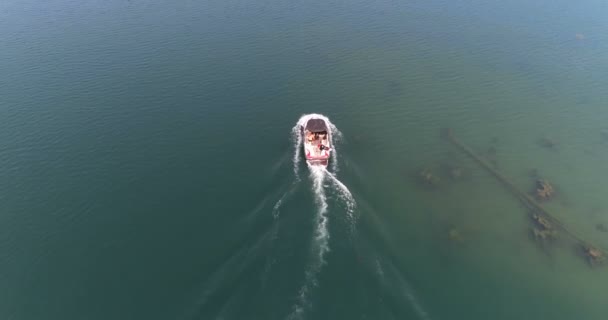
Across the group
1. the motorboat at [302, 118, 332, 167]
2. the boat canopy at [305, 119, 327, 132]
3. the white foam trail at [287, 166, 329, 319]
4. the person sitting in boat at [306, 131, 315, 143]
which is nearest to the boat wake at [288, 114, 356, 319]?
the white foam trail at [287, 166, 329, 319]

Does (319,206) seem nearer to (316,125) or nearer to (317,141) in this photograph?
(317,141)

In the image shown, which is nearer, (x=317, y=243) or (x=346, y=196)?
(x=317, y=243)

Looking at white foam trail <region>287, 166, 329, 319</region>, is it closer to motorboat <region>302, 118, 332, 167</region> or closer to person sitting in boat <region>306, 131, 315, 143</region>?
motorboat <region>302, 118, 332, 167</region>

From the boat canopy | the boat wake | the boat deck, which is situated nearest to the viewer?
the boat wake

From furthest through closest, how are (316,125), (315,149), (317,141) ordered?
(316,125), (317,141), (315,149)

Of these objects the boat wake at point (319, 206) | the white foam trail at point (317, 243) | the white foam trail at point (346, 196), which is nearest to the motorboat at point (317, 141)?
the boat wake at point (319, 206)

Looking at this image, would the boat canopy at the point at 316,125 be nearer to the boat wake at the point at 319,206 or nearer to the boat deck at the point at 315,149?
the boat wake at the point at 319,206

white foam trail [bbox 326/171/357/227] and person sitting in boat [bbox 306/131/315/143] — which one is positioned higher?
person sitting in boat [bbox 306/131/315/143]

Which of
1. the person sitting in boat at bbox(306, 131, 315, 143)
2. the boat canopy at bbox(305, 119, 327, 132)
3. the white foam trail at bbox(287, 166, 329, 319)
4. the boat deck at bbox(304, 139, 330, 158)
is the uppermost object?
the boat canopy at bbox(305, 119, 327, 132)

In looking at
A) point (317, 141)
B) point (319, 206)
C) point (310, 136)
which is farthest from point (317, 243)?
point (310, 136)
